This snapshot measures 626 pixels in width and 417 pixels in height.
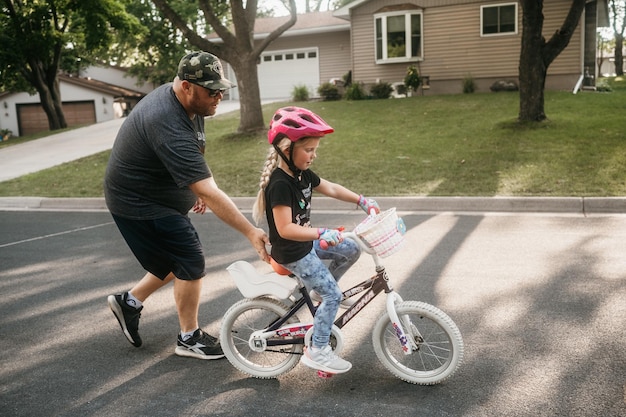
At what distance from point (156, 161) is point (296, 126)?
1046mm

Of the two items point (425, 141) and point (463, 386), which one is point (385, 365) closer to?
point (463, 386)

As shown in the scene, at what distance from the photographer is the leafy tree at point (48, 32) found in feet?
86.1

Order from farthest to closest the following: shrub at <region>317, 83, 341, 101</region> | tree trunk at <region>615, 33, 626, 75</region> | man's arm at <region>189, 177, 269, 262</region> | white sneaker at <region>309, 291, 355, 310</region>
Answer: tree trunk at <region>615, 33, 626, 75</region> < shrub at <region>317, 83, 341, 101</region> < white sneaker at <region>309, 291, 355, 310</region> < man's arm at <region>189, 177, 269, 262</region>

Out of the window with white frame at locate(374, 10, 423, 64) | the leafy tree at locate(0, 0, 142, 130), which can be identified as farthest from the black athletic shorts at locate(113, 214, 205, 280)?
the leafy tree at locate(0, 0, 142, 130)

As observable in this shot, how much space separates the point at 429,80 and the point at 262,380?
2276cm

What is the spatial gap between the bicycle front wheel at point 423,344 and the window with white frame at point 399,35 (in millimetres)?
22637

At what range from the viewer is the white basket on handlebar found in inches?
122

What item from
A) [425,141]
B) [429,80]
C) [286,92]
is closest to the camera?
[425,141]

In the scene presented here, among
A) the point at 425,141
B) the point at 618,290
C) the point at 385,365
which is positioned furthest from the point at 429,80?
the point at 385,365

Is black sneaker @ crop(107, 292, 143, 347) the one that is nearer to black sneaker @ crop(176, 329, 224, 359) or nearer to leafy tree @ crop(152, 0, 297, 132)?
black sneaker @ crop(176, 329, 224, 359)

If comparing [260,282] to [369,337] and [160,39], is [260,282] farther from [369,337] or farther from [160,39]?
[160,39]

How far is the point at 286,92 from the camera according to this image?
106ft

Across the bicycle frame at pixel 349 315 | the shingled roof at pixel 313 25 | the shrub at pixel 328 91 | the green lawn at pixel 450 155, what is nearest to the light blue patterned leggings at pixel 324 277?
the bicycle frame at pixel 349 315

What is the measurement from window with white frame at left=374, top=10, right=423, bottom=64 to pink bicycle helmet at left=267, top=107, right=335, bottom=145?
2273 centimetres
